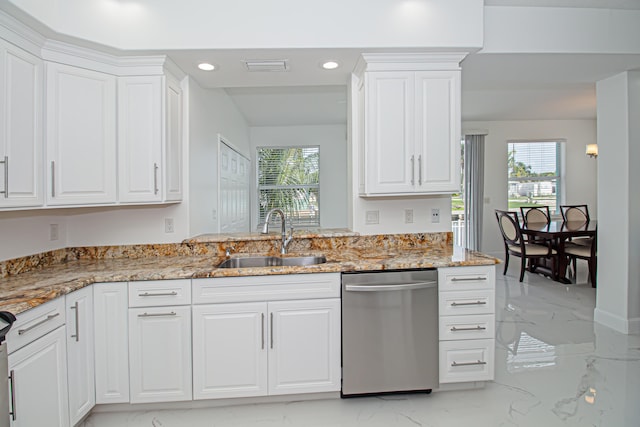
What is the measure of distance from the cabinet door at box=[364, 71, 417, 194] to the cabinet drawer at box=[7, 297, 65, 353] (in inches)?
75.7

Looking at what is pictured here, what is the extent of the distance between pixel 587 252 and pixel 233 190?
4.79 meters

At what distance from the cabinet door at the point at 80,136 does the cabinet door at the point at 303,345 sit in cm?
135

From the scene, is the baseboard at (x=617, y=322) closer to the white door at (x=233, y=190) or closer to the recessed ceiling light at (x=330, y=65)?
the recessed ceiling light at (x=330, y=65)

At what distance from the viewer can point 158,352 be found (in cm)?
209

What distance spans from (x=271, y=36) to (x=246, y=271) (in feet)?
4.93

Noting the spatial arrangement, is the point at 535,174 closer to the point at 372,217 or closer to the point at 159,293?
the point at 372,217

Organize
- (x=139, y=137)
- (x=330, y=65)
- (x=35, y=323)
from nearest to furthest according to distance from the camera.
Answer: (x=35, y=323)
(x=139, y=137)
(x=330, y=65)

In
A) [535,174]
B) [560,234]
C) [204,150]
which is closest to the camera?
[204,150]

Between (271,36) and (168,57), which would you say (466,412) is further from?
(168,57)

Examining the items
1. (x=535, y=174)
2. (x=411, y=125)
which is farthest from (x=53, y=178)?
(x=535, y=174)

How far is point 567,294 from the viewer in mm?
4469

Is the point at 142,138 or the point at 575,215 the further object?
the point at 575,215

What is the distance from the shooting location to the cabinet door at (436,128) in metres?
2.54

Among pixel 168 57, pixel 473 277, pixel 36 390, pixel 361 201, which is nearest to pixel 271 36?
pixel 168 57
